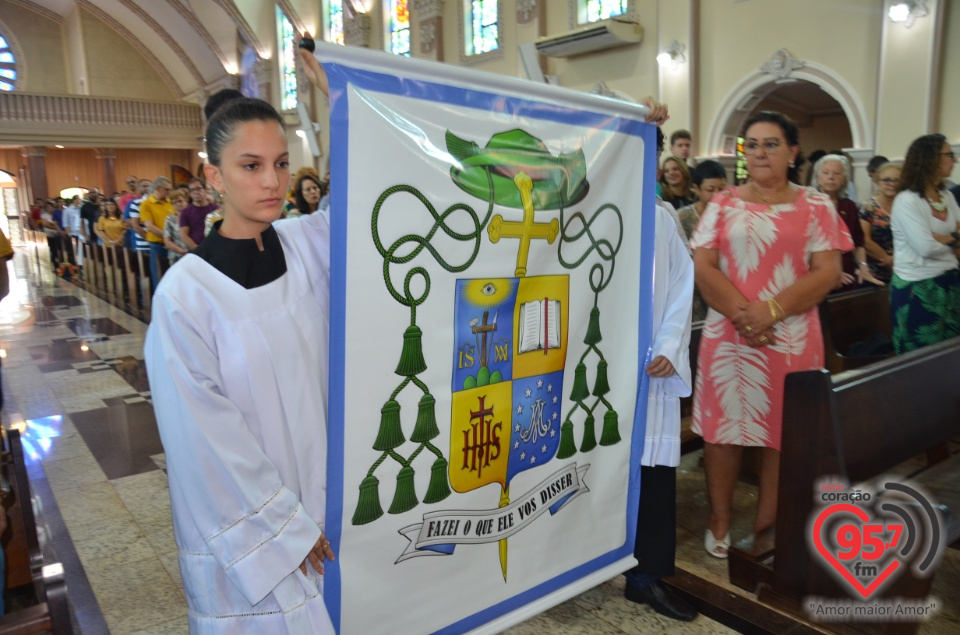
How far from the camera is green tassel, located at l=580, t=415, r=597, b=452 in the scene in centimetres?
202

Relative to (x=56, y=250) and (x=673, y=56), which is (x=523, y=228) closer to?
(x=673, y=56)

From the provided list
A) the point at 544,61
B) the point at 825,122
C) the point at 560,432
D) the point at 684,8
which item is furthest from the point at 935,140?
the point at 825,122

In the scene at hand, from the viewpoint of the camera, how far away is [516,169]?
1.77 metres

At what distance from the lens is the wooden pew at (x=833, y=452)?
6.81 ft

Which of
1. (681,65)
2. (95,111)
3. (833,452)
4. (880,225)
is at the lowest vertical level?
(833,452)

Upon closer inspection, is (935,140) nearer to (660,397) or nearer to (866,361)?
(866,361)

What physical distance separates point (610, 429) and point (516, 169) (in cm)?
81

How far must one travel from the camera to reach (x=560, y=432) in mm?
1952

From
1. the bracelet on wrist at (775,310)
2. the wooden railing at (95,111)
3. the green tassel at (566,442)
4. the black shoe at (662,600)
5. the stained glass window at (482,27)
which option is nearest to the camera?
the green tassel at (566,442)

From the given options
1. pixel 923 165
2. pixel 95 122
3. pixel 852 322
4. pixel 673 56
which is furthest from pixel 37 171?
pixel 923 165

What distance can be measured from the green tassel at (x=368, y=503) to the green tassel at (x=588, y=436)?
66cm

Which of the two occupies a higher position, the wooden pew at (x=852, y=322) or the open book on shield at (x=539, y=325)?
the open book on shield at (x=539, y=325)

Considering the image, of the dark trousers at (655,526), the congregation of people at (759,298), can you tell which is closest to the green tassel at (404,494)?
the dark trousers at (655,526)

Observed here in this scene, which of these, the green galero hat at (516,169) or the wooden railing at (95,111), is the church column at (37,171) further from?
the green galero hat at (516,169)
